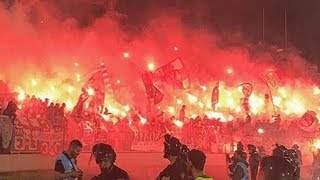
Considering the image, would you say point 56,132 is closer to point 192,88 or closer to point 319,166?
point 319,166

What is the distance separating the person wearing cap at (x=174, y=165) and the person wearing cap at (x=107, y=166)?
916 mm

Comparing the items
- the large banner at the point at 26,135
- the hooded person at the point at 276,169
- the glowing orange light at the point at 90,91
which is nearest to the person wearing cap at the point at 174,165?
the hooded person at the point at 276,169

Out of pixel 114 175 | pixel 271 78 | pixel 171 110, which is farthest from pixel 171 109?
pixel 114 175

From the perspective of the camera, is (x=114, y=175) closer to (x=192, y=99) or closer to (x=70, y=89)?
(x=70, y=89)

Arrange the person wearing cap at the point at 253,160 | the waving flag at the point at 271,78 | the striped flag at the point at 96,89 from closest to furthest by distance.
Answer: the person wearing cap at the point at 253,160 < the striped flag at the point at 96,89 < the waving flag at the point at 271,78

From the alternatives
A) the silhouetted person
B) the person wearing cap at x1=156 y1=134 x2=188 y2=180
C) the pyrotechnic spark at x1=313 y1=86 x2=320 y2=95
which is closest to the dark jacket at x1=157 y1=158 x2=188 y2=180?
the person wearing cap at x1=156 y1=134 x2=188 y2=180

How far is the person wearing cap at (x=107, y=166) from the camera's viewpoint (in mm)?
6930

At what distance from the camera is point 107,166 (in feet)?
23.1

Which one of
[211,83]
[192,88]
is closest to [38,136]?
[192,88]

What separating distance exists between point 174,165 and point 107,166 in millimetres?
1122

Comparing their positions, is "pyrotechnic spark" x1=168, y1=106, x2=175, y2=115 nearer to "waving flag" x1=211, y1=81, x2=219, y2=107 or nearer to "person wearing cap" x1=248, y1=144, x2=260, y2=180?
"waving flag" x1=211, y1=81, x2=219, y2=107

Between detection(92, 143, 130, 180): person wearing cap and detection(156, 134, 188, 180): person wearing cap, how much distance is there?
92cm

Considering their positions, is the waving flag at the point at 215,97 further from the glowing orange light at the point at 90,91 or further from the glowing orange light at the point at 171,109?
the glowing orange light at the point at 90,91

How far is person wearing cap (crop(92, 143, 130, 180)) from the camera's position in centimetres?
693
